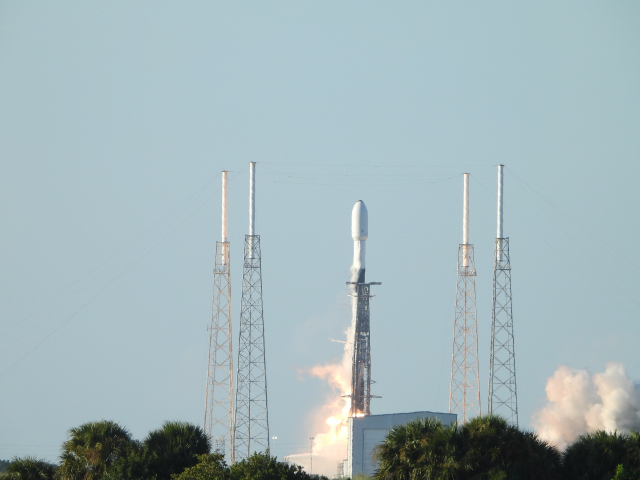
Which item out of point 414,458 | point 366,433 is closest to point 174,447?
point 414,458

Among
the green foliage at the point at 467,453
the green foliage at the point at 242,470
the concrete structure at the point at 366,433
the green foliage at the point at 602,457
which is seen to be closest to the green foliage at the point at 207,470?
the green foliage at the point at 242,470

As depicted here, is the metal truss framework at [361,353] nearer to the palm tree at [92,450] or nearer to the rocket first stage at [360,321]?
the rocket first stage at [360,321]

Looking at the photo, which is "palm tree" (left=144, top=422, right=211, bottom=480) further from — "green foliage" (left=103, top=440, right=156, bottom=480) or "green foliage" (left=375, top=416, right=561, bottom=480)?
"green foliage" (left=375, top=416, right=561, bottom=480)

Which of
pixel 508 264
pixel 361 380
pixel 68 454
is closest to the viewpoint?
pixel 68 454

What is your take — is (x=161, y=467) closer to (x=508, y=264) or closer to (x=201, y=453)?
(x=201, y=453)

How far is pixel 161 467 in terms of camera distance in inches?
2152

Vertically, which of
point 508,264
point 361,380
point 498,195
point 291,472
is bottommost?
point 291,472

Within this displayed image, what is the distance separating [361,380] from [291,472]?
1868 inches

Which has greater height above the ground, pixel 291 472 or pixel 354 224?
pixel 354 224

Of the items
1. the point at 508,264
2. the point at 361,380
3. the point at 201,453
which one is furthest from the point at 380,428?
the point at 201,453

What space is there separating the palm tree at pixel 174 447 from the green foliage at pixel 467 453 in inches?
335

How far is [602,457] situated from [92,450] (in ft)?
72.4

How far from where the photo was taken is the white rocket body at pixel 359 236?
99.8 metres

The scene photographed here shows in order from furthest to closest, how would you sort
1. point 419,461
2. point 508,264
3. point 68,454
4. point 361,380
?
point 361,380
point 508,264
point 68,454
point 419,461
